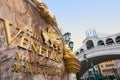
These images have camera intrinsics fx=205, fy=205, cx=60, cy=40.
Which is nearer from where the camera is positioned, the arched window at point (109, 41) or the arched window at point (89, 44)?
the arched window at point (109, 41)

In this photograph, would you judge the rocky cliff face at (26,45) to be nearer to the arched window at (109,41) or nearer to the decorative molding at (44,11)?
the decorative molding at (44,11)

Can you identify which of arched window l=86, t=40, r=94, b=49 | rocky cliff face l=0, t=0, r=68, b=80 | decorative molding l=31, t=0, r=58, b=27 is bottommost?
rocky cliff face l=0, t=0, r=68, b=80

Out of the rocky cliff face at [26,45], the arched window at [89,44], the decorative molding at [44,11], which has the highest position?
the arched window at [89,44]

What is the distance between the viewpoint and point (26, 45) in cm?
360

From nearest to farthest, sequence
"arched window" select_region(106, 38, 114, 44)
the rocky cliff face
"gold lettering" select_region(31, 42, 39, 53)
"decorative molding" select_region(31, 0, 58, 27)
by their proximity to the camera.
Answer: the rocky cliff face, "gold lettering" select_region(31, 42, 39, 53), "decorative molding" select_region(31, 0, 58, 27), "arched window" select_region(106, 38, 114, 44)

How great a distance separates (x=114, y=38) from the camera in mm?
41969

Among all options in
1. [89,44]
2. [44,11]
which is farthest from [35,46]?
[89,44]

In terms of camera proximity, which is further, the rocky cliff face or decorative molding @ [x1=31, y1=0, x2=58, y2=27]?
decorative molding @ [x1=31, y1=0, x2=58, y2=27]

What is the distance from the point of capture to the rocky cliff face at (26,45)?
10.1 feet

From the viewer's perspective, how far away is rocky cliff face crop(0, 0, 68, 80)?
3064 millimetres

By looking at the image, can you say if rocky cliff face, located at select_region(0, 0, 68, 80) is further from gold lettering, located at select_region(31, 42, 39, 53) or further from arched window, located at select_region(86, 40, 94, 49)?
arched window, located at select_region(86, 40, 94, 49)

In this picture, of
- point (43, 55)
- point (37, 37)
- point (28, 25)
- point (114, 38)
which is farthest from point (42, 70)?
point (114, 38)

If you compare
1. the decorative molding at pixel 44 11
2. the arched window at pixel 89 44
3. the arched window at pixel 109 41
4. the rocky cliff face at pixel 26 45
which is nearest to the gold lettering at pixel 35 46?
the rocky cliff face at pixel 26 45

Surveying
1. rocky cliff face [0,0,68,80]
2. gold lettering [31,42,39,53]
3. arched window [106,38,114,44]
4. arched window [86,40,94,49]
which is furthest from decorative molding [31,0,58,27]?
arched window [86,40,94,49]
